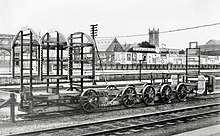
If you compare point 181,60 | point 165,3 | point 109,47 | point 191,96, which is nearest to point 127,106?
point 165,3

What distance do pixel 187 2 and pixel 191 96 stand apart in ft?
30.7

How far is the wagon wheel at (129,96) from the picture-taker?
12906 mm

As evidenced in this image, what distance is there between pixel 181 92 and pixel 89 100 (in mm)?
6271

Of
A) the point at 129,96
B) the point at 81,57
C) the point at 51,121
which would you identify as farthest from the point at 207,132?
the point at 81,57

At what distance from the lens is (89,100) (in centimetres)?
1161

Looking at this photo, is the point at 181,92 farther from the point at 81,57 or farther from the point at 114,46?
the point at 114,46

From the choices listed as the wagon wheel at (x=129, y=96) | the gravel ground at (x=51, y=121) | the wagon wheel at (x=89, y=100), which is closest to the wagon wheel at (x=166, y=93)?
the wagon wheel at (x=129, y=96)

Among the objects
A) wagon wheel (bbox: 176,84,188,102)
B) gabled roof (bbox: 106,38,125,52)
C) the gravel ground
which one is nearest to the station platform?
the gravel ground

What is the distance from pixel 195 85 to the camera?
55.5 feet

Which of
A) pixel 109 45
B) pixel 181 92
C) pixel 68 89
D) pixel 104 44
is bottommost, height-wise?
pixel 181 92

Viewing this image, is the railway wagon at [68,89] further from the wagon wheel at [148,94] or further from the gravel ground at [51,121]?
the gravel ground at [51,121]

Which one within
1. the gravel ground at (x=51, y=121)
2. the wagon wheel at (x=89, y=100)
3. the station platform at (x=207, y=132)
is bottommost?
the gravel ground at (x=51, y=121)

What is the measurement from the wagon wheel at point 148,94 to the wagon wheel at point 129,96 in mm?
575

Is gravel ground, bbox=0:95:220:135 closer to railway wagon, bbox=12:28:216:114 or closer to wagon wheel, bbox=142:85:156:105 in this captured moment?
railway wagon, bbox=12:28:216:114
